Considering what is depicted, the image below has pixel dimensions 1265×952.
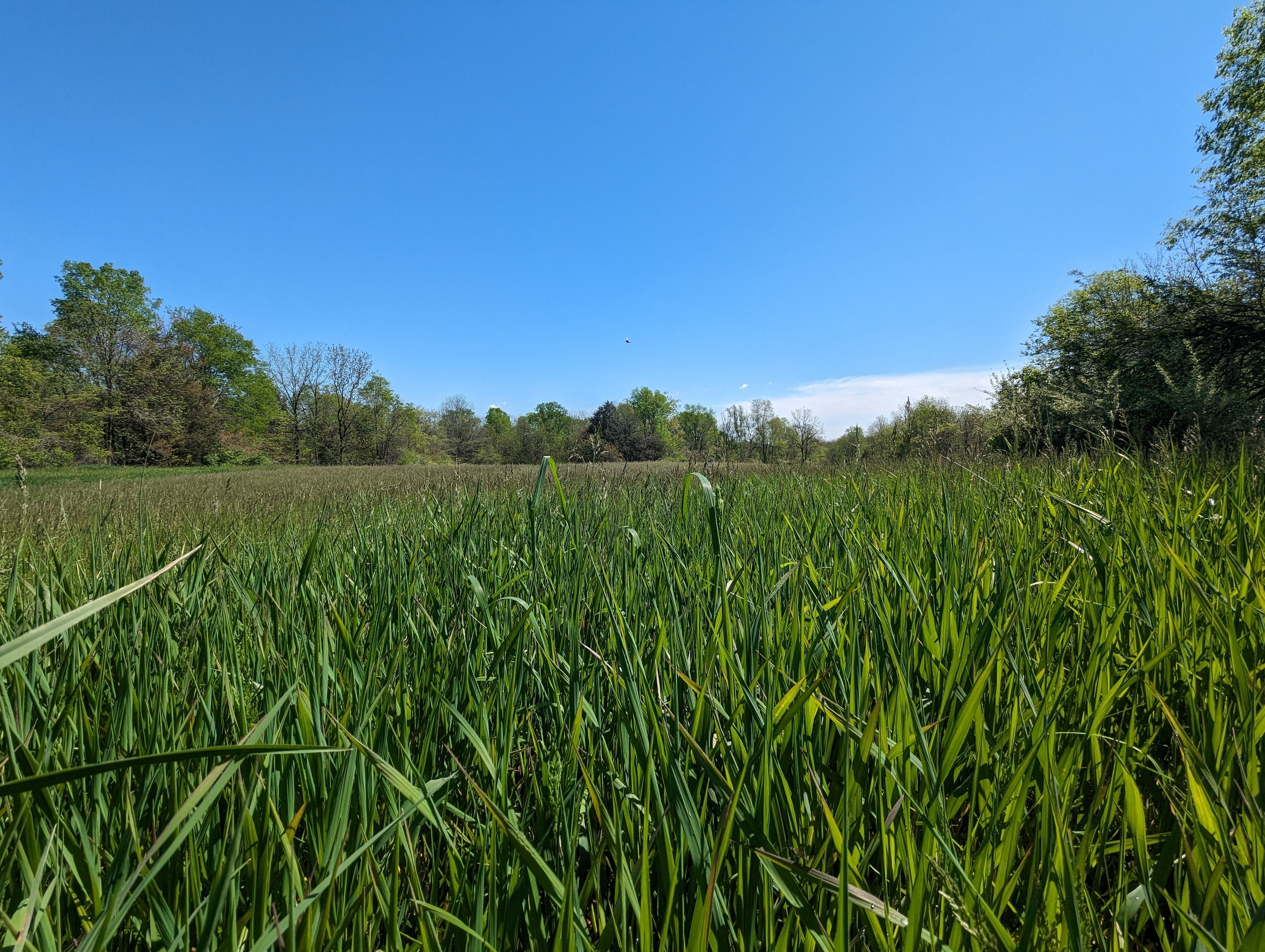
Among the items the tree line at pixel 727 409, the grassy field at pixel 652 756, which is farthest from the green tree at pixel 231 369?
the grassy field at pixel 652 756

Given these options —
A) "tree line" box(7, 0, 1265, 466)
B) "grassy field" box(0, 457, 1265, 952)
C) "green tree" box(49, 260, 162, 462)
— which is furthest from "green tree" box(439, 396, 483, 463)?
"grassy field" box(0, 457, 1265, 952)

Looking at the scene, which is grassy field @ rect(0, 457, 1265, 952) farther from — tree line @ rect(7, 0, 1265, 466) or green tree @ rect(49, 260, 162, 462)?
green tree @ rect(49, 260, 162, 462)

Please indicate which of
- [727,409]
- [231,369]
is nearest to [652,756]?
[727,409]

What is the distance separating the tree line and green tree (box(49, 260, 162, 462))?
0.10 meters

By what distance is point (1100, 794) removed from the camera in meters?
0.68

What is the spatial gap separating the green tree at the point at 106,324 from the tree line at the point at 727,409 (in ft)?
0.32

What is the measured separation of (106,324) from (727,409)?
36.1m

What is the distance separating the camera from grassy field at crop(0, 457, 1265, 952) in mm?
592

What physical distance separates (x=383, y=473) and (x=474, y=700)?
Answer: 47.9ft

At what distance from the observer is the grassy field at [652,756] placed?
0.59 metres

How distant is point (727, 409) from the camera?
6426mm

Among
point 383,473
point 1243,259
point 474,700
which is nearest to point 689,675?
point 474,700

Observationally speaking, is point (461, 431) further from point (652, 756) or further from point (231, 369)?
point (652, 756)

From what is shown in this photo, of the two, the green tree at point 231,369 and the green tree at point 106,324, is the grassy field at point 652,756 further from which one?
the green tree at point 231,369
